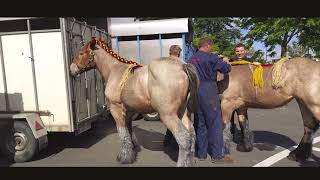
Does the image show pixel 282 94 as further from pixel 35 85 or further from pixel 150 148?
pixel 35 85

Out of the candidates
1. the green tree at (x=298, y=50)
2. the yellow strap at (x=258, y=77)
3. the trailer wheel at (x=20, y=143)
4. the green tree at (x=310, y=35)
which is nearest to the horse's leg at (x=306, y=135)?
the yellow strap at (x=258, y=77)

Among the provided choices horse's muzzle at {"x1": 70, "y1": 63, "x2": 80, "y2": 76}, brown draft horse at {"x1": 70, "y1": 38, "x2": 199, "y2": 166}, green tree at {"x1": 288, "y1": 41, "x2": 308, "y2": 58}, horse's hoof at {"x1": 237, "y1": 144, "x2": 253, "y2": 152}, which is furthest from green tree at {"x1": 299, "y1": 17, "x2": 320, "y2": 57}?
horse's muzzle at {"x1": 70, "y1": 63, "x2": 80, "y2": 76}

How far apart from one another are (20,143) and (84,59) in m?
1.99

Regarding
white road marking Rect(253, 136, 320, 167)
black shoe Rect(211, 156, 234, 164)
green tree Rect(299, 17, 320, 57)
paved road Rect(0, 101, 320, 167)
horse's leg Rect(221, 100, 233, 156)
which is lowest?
paved road Rect(0, 101, 320, 167)

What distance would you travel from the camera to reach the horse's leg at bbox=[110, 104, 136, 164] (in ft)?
17.2

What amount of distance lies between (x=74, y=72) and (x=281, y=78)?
355cm

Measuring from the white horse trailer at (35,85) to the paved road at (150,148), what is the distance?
19.7 inches

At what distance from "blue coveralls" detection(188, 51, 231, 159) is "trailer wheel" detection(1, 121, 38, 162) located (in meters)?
3.12

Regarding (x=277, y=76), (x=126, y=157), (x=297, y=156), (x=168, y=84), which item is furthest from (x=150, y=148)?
(x=277, y=76)

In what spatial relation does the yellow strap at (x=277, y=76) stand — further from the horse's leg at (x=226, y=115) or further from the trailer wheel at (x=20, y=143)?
the trailer wheel at (x=20, y=143)

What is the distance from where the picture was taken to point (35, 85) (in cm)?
555

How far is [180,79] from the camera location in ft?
15.0

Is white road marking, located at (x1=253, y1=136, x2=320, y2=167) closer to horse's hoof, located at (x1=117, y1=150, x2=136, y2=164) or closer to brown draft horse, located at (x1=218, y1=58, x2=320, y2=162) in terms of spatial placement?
brown draft horse, located at (x1=218, y1=58, x2=320, y2=162)

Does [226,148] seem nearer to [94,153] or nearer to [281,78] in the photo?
[281,78]
